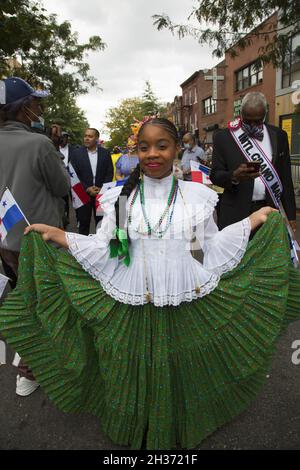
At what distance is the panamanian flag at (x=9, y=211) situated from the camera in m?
2.21

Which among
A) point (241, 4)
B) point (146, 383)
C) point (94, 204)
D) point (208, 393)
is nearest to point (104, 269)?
point (146, 383)

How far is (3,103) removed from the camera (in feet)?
7.36

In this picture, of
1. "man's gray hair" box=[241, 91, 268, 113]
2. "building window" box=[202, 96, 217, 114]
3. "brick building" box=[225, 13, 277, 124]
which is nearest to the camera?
"man's gray hair" box=[241, 91, 268, 113]

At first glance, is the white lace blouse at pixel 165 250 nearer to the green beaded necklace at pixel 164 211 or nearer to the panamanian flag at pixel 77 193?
the green beaded necklace at pixel 164 211

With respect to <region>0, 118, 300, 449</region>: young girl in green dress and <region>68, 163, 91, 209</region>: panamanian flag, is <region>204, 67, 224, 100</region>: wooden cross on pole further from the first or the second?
<region>0, 118, 300, 449</region>: young girl in green dress

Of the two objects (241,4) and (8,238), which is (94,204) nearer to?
(8,238)

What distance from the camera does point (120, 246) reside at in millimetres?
1765

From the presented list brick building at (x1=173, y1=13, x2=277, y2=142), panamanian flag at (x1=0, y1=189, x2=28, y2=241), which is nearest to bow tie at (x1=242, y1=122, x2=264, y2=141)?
panamanian flag at (x1=0, y1=189, x2=28, y2=241)

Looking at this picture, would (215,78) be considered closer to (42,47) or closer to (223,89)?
(223,89)

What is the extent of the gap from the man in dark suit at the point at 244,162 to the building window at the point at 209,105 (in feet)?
89.7

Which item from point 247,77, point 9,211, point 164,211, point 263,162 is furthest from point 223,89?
point 164,211

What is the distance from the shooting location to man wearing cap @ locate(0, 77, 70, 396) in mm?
2225

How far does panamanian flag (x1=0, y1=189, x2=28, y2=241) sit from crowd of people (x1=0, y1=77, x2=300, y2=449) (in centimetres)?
38

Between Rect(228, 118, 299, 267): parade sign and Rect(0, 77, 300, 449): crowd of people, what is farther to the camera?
Rect(228, 118, 299, 267): parade sign
